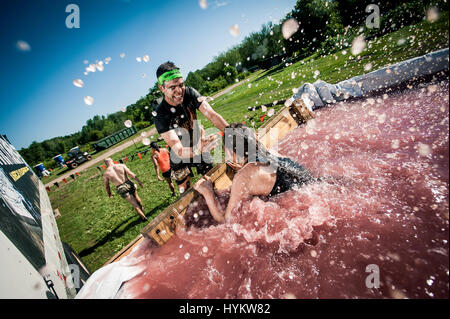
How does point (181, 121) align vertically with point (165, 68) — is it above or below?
below

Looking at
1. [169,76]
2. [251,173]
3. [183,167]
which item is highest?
[169,76]

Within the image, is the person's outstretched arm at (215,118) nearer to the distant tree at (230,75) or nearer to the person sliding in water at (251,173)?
the person sliding in water at (251,173)

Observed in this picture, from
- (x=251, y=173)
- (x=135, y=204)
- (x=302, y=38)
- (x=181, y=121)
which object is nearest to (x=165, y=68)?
(x=181, y=121)

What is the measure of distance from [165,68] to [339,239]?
3761mm

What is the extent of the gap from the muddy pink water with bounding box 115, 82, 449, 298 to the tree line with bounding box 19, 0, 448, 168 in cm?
326

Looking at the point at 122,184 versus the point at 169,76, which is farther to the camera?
the point at 122,184

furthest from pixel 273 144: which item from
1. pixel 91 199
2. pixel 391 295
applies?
pixel 91 199

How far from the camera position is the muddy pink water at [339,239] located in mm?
1974

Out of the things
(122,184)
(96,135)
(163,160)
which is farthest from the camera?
(96,135)

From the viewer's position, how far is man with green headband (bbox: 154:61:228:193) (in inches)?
126

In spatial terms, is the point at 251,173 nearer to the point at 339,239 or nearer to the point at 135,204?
the point at 339,239

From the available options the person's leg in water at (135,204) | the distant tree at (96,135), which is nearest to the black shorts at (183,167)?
the person's leg in water at (135,204)

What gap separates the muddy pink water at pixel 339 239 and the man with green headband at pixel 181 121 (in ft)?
3.66

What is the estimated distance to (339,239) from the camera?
8.00 feet
